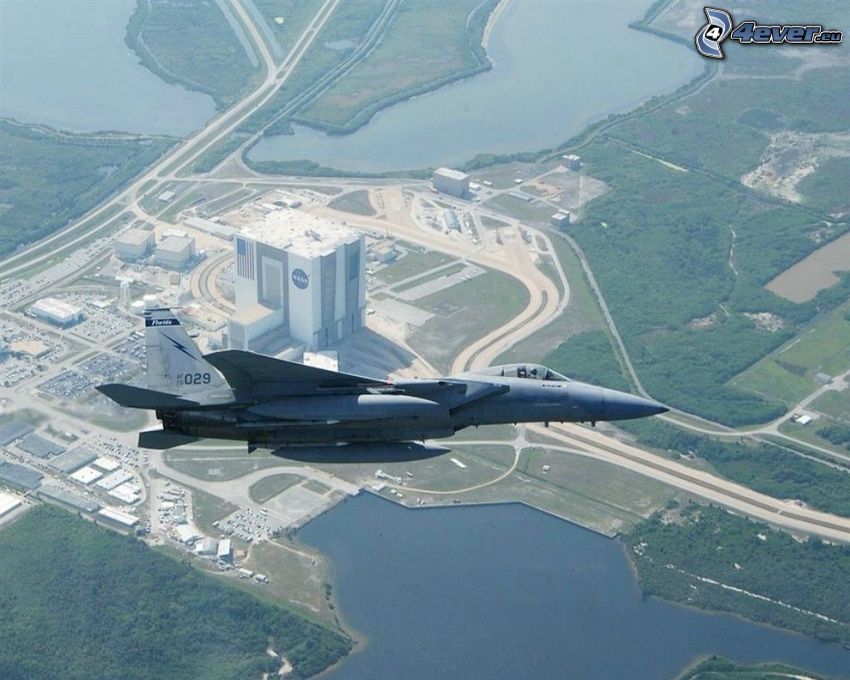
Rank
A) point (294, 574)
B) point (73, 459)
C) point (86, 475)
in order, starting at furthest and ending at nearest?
point (73, 459)
point (86, 475)
point (294, 574)

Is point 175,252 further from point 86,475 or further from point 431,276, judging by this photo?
point 86,475

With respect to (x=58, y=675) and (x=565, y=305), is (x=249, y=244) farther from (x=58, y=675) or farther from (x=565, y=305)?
(x=58, y=675)

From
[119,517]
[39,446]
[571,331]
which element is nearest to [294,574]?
[119,517]

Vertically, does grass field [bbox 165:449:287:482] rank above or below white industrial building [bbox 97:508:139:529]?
above

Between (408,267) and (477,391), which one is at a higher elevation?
(477,391)

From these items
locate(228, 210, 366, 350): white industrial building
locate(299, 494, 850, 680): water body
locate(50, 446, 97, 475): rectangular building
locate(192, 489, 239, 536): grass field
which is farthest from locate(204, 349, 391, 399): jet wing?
locate(228, 210, 366, 350): white industrial building

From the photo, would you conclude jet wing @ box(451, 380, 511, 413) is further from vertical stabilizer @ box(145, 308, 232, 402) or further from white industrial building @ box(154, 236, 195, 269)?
white industrial building @ box(154, 236, 195, 269)

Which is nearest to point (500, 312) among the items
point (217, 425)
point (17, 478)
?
point (17, 478)

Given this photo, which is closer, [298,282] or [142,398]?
[142,398]
